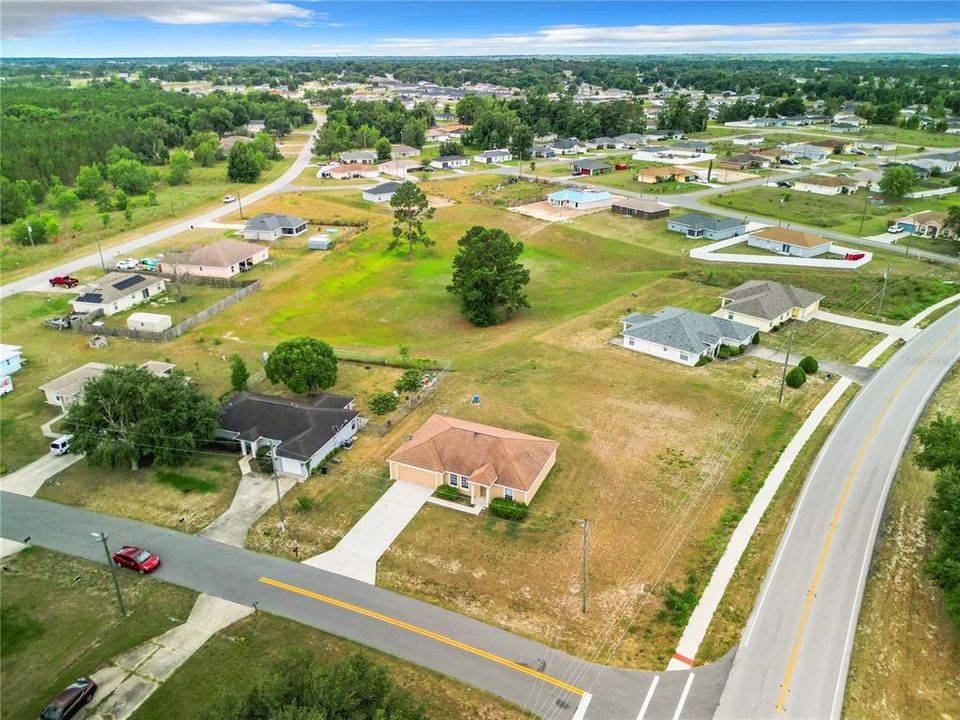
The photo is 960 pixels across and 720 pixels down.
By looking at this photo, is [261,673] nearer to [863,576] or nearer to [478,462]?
[478,462]

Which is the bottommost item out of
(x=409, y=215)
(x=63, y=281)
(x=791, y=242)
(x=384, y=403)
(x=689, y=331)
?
(x=384, y=403)

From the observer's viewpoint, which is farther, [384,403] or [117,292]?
[117,292]

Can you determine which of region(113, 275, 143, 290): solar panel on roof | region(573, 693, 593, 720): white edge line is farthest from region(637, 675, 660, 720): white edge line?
region(113, 275, 143, 290): solar panel on roof

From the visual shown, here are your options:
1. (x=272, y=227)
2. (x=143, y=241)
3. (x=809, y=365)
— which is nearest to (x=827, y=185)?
(x=809, y=365)

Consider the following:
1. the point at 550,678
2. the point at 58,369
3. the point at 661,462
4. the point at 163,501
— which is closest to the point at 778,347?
the point at 661,462

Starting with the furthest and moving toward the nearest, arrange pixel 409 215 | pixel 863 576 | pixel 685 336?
pixel 409 215
pixel 685 336
pixel 863 576

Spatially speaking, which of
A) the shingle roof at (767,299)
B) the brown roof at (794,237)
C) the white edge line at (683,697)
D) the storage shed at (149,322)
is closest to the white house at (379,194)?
the storage shed at (149,322)
